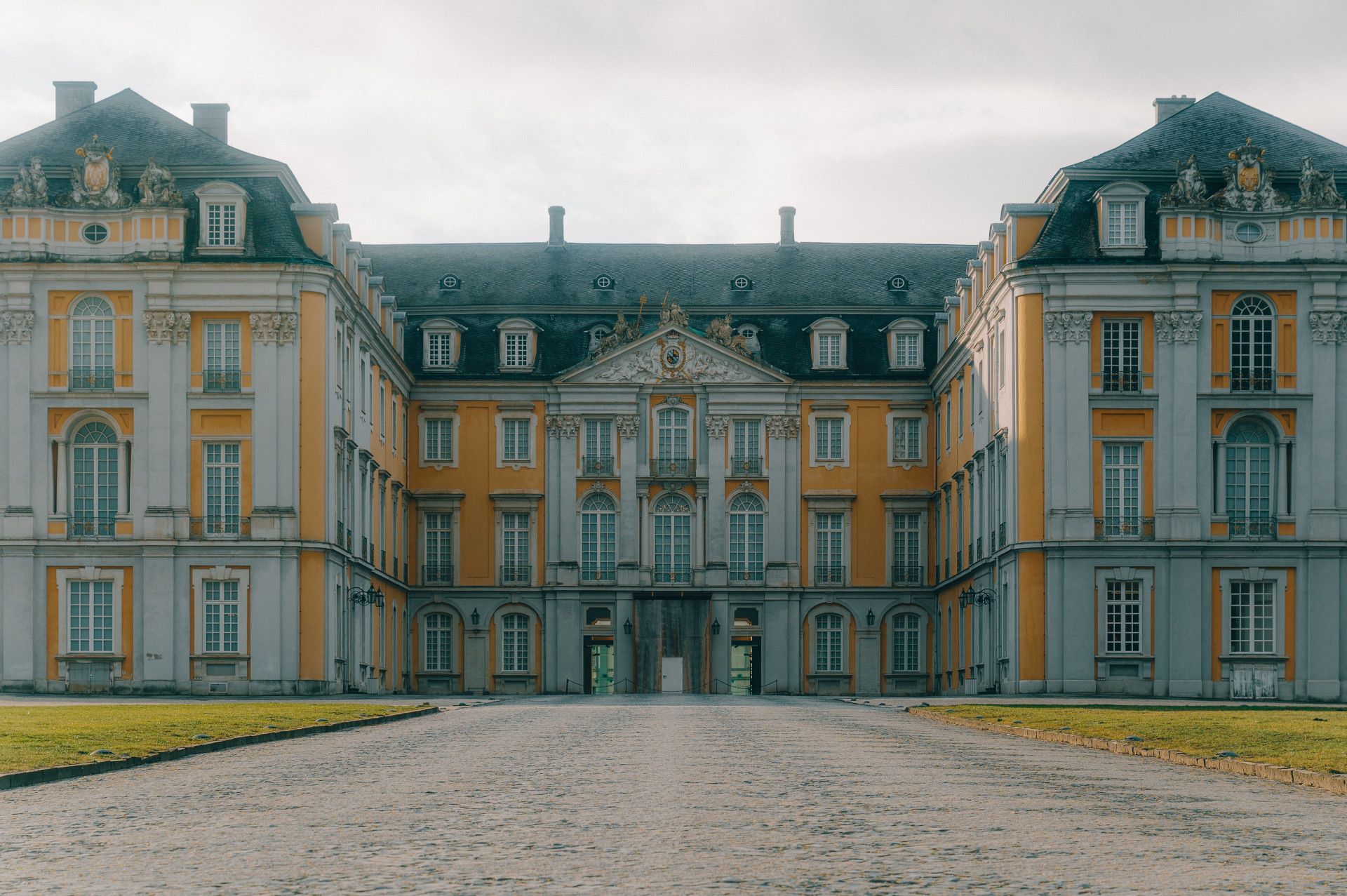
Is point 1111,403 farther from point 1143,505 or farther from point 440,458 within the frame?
point 440,458

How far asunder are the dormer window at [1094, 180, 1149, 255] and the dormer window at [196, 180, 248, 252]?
75.1 feet

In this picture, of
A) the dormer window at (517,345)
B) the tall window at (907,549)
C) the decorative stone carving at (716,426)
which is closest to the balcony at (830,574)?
the tall window at (907,549)

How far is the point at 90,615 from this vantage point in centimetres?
5016

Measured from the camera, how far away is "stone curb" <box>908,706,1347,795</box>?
16.2 m

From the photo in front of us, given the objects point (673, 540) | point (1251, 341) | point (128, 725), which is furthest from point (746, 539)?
point (128, 725)

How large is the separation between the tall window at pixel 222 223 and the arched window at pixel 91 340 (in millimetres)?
3455

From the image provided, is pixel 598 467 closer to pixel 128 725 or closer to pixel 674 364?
pixel 674 364

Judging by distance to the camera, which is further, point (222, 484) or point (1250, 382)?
point (222, 484)

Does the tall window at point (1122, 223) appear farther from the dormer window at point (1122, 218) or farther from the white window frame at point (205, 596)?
the white window frame at point (205, 596)

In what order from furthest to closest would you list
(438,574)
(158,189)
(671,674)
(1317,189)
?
(438,574) < (671,674) < (158,189) < (1317,189)

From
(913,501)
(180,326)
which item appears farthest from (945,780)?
(913,501)

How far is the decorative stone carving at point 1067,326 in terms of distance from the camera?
Result: 49.1 m

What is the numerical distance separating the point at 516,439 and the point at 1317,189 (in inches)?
1113

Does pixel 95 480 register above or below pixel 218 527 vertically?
above
